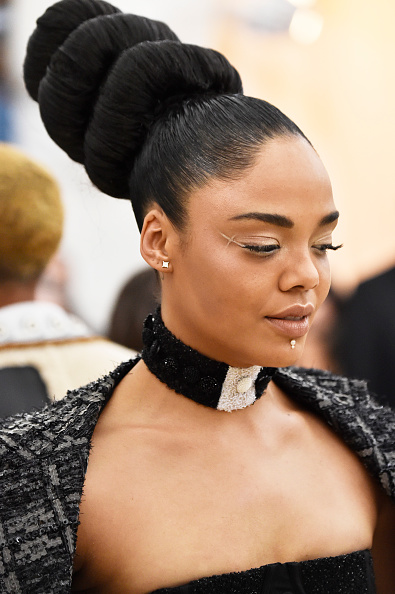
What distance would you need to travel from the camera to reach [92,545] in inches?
51.7

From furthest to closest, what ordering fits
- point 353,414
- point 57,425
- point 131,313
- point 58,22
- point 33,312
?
1. point 131,313
2. point 33,312
3. point 353,414
4. point 58,22
5. point 57,425

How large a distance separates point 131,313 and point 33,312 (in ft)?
1.43

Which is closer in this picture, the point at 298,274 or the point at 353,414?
the point at 298,274

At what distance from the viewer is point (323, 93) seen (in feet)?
11.5

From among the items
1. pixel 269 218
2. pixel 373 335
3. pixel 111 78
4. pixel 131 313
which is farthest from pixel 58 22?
pixel 373 335

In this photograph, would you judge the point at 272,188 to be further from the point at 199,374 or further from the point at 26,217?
the point at 26,217

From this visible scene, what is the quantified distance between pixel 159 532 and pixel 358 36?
2845mm

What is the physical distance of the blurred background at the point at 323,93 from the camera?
335 centimetres

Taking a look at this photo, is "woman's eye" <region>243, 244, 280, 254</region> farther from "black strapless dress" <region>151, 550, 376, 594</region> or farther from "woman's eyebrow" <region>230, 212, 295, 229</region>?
"black strapless dress" <region>151, 550, 376, 594</region>

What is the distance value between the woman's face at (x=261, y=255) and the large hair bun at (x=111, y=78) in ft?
0.84

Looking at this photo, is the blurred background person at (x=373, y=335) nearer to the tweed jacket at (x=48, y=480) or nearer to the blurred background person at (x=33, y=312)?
the blurred background person at (x=33, y=312)

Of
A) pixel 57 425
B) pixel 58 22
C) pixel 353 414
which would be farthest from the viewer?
pixel 353 414

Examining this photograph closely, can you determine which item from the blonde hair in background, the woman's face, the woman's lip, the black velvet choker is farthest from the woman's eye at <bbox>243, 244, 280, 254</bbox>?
the blonde hair in background

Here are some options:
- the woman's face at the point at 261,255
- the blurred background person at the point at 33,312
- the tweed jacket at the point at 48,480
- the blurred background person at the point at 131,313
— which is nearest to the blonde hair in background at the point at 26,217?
the blurred background person at the point at 33,312
